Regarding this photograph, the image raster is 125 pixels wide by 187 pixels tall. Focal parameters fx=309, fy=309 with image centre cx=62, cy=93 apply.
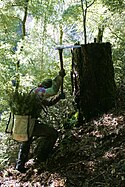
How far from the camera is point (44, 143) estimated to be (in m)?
5.80

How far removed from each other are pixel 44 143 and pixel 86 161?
1078mm

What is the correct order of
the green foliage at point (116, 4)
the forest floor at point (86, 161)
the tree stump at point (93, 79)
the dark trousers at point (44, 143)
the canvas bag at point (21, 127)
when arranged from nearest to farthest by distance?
the forest floor at point (86, 161) < the canvas bag at point (21, 127) < the dark trousers at point (44, 143) < the tree stump at point (93, 79) < the green foliage at point (116, 4)

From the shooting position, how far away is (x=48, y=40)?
12.4m

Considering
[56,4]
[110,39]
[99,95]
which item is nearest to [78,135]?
[99,95]

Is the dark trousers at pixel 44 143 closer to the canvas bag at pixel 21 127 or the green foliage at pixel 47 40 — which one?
the canvas bag at pixel 21 127

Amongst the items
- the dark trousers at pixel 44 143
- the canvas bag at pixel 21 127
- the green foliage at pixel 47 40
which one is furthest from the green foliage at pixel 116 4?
the canvas bag at pixel 21 127

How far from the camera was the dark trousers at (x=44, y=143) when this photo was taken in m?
5.66

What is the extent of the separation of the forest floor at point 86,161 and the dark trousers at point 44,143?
15 cm

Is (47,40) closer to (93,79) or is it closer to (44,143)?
(93,79)

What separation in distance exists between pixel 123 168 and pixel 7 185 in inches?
88.6

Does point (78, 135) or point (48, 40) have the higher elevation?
point (48, 40)

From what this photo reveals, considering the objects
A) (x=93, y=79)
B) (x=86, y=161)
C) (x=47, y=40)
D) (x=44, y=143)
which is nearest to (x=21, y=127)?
(x=44, y=143)

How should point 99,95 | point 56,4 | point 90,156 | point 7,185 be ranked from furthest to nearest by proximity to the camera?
point 56,4 < point 99,95 < point 7,185 < point 90,156

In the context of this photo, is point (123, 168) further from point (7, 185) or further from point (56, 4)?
point (56, 4)
